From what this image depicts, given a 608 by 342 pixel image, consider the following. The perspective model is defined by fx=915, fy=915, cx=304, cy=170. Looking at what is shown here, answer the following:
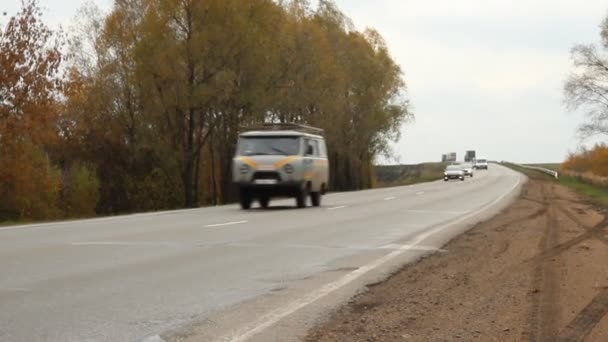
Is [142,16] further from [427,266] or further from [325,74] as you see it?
[427,266]

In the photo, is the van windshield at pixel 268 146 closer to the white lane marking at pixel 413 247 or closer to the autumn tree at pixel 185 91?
the white lane marking at pixel 413 247

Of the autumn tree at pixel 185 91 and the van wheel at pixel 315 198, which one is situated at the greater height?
the autumn tree at pixel 185 91

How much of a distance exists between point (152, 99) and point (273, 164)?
21.6 m

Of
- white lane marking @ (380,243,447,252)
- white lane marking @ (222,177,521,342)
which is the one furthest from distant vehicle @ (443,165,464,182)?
white lane marking @ (222,177,521,342)

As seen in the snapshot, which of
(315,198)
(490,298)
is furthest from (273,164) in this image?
(490,298)

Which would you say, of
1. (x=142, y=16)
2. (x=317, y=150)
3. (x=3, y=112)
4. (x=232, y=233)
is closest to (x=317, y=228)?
(x=232, y=233)

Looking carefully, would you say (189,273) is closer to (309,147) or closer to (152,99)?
(309,147)

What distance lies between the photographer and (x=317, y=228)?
18531 millimetres

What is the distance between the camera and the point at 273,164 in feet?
85.2

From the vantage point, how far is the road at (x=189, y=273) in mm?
7262

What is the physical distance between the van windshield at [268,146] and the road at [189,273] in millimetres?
6047

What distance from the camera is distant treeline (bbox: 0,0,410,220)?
130ft

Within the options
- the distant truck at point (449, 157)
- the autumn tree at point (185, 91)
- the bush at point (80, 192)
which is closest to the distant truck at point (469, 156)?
the distant truck at point (449, 157)

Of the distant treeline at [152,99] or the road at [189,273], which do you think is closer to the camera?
the road at [189,273]
